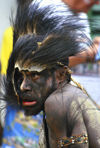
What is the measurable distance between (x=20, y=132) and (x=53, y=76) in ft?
7.99

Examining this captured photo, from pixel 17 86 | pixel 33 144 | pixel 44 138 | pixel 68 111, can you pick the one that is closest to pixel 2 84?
pixel 17 86

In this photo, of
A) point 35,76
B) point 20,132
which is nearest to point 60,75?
point 35,76

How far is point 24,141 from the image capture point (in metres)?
4.36

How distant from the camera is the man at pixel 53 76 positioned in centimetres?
199

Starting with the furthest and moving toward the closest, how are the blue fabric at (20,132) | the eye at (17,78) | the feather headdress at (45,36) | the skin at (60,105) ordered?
the blue fabric at (20,132) → the eye at (17,78) → the feather headdress at (45,36) → the skin at (60,105)

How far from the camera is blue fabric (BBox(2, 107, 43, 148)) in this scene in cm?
427

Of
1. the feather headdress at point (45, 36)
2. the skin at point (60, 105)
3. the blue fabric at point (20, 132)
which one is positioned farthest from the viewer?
the blue fabric at point (20, 132)

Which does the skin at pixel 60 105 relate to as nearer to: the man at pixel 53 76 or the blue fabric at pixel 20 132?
the man at pixel 53 76

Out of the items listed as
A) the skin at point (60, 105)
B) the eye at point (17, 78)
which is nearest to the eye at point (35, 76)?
the skin at point (60, 105)

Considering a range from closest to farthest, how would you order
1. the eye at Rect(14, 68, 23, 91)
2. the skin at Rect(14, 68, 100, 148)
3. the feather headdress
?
the skin at Rect(14, 68, 100, 148) < the feather headdress < the eye at Rect(14, 68, 23, 91)

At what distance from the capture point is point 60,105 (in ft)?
6.57

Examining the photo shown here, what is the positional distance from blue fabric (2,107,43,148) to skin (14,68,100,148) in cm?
209

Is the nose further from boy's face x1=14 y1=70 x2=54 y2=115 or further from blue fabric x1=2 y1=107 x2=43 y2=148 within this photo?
blue fabric x1=2 y1=107 x2=43 y2=148

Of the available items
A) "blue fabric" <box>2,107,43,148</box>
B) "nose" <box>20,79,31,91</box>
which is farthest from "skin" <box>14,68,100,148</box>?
"blue fabric" <box>2,107,43,148</box>
